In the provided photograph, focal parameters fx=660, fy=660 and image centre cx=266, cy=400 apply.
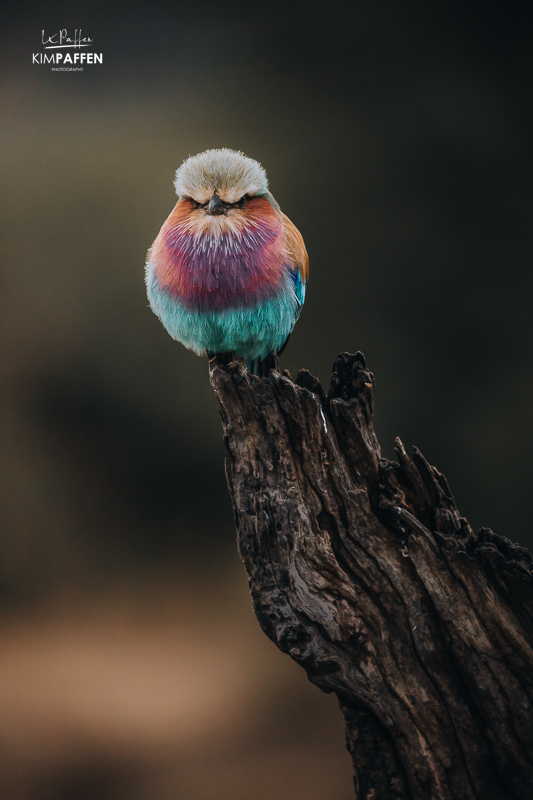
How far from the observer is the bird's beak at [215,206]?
1.65 metres

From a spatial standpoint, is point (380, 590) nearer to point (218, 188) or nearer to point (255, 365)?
point (255, 365)

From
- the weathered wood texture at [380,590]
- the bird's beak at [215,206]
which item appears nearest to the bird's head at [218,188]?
the bird's beak at [215,206]

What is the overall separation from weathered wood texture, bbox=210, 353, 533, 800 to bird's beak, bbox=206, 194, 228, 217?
393 millimetres

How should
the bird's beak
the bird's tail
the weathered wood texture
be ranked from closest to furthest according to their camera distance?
the weathered wood texture, the bird's beak, the bird's tail

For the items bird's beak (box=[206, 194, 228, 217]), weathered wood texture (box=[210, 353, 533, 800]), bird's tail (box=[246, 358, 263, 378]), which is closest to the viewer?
weathered wood texture (box=[210, 353, 533, 800])

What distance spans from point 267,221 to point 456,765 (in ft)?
4.49

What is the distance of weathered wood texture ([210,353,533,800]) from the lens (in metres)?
1.43

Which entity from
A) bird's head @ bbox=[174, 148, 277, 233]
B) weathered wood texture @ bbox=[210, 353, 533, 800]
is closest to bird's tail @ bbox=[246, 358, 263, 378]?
weathered wood texture @ bbox=[210, 353, 533, 800]

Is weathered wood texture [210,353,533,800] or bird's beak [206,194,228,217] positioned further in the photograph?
bird's beak [206,194,228,217]

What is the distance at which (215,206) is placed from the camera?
65.2 inches

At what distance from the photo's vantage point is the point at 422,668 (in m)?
1.48

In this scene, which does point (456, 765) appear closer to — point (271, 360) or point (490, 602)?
Result: point (490, 602)

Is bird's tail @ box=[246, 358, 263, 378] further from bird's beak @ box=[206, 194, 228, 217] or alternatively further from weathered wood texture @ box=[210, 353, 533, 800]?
bird's beak @ box=[206, 194, 228, 217]

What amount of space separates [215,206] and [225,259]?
13 centimetres
